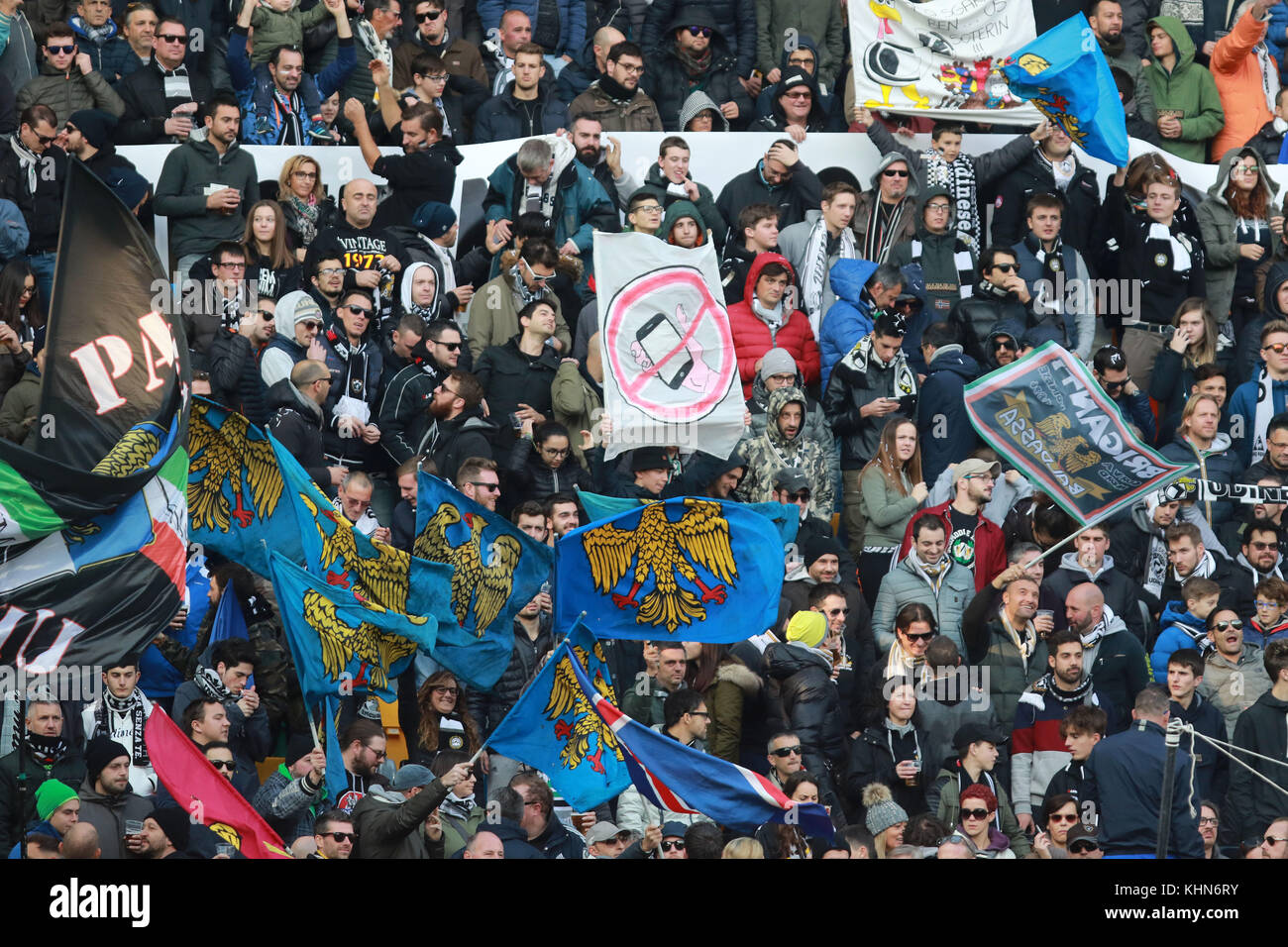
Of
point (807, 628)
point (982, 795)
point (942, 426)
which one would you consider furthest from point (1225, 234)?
point (982, 795)

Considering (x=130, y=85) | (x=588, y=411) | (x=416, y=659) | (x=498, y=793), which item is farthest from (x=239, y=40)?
(x=498, y=793)

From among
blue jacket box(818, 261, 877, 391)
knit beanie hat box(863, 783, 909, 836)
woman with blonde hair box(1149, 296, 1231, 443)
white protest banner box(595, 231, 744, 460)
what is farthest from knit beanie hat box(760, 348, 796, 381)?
knit beanie hat box(863, 783, 909, 836)

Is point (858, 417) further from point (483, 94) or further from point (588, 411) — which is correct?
point (483, 94)

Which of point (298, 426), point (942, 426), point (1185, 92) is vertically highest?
point (1185, 92)

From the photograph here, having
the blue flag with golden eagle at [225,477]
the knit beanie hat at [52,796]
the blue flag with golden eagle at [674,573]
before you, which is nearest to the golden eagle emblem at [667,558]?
the blue flag with golden eagle at [674,573]

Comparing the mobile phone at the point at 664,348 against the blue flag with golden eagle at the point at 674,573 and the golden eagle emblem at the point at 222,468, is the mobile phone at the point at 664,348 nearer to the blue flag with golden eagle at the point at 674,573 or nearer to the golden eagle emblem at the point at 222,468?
the blue flag with golden eagle at the point at 674,573

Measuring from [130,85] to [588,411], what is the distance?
163 inches

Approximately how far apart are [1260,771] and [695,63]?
23.0 feet

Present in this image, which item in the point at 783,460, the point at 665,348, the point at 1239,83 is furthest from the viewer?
the point at 1239,83

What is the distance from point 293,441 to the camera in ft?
53.2

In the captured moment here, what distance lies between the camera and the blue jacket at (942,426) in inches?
690

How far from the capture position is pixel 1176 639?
16406 millimetres

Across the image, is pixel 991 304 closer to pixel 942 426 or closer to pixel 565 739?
pixel 942 426

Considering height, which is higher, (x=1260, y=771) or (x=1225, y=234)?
(x=1225, y=234)
